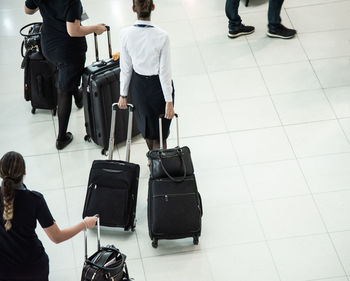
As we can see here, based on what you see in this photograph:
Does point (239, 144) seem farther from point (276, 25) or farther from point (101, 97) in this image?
point (276, 25)

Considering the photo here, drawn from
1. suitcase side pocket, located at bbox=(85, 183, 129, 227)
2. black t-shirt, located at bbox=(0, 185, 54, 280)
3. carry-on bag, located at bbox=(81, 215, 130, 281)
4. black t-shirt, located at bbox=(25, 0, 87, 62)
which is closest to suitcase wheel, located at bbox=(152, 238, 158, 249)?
suitcase side pocket, located at bbox=(85, 183, 129, 227)

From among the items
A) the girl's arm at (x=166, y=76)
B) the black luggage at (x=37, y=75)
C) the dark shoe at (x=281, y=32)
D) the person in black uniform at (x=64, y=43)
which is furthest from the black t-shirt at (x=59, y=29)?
the dark shoe at (x=281, y=32)

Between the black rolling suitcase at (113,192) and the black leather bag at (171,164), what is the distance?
0.53 feet

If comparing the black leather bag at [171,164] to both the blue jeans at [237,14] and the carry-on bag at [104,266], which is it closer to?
the carry-on bag at [104,266]

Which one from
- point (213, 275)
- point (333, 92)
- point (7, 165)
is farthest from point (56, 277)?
point (333, 92)

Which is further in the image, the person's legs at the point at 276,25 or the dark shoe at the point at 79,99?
the person's legs at the point at 276,25

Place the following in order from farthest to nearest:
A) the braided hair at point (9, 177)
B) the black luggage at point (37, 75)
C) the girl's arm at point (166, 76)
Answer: the black luggage at point (37, 75) < the girl's arm at point (166, 76) < the braided hair at point (9, 177)

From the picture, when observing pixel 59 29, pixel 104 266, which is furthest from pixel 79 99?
pixel 104 266

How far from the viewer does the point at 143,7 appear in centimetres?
467

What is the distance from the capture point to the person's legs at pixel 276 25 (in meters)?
6.98

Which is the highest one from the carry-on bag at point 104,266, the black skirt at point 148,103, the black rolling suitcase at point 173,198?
the black skirt at point 148,103

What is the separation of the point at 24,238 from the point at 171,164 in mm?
1347

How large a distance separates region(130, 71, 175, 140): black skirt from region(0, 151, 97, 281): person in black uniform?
1248mm

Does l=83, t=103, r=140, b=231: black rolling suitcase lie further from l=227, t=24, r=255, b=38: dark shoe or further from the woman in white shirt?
l=227, t=24, r=255, b=38: dark shoe
